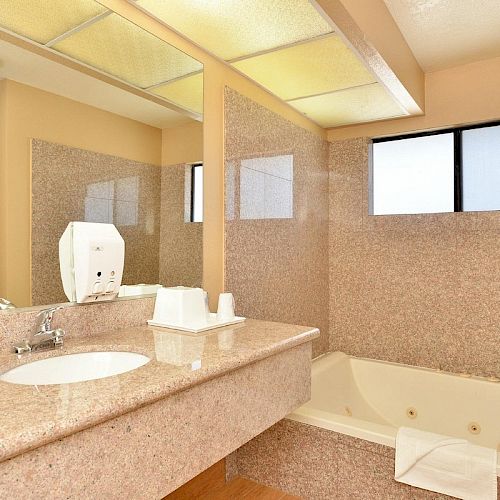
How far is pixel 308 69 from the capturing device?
2.25m

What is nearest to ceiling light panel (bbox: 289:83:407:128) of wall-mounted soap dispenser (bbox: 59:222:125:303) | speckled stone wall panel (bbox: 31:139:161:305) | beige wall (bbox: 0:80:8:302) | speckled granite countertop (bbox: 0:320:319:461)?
speckled stone wall panel (bbox: 31:139:161:305)

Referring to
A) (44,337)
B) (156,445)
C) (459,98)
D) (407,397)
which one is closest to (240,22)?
Result: (44,337)

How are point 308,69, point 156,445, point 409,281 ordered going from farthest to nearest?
1. point 409,281
2. point 308,69
3. point 156,445

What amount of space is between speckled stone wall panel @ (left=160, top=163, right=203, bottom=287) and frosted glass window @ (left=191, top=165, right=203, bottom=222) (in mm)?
25

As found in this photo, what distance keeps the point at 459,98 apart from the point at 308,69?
48.2 inches

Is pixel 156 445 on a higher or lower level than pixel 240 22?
lower

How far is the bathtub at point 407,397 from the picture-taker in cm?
255

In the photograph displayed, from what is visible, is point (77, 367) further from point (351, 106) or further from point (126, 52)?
point (351, 106)

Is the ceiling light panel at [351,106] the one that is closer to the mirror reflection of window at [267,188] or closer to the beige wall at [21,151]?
the mirror reflection of window at [267,188]

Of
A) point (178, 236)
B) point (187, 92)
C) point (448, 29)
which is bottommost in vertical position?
point (178, 236)

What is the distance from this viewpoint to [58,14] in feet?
4.76

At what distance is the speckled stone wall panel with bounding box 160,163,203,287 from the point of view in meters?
1.85

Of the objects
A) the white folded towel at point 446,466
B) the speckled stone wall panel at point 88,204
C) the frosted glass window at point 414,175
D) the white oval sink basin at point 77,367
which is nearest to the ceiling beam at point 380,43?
the frosted glass window at point 414,175

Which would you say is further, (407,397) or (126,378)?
(407,397)
